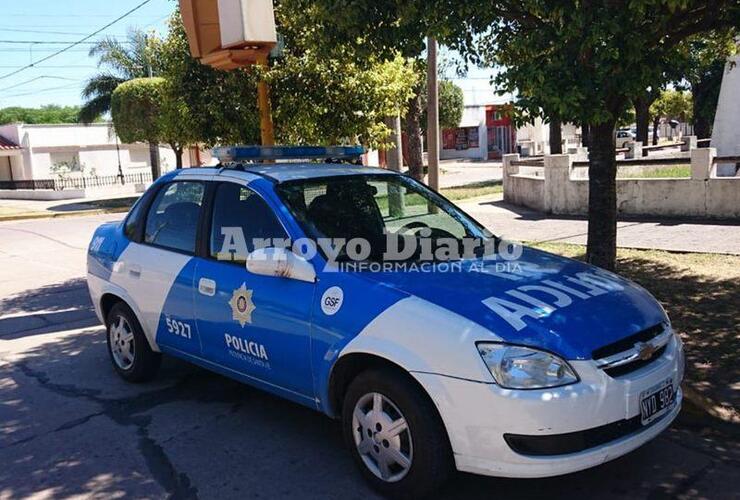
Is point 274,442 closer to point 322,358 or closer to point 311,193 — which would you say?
point 322,358

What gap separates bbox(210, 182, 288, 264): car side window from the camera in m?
4.14

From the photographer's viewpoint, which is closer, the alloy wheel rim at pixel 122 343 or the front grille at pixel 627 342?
the front grille at pixel 627 342

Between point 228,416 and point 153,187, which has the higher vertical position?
point 153,187

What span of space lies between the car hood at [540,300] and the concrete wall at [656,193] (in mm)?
9349

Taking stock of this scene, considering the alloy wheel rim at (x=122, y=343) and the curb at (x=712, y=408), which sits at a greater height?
the alloy wheel rim at (x=122, y=343)

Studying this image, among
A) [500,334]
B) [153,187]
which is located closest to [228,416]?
[153,187]

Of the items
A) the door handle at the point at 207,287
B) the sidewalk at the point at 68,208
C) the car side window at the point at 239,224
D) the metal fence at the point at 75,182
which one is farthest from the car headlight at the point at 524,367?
the metal fence at the point at 75,182

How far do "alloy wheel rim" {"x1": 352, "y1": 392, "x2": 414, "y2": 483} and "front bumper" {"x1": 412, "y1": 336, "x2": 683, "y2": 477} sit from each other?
290 millimetres

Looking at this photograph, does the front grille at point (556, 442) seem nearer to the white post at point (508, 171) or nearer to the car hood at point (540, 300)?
the car hood at point (540, 300)

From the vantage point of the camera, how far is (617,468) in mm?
3719

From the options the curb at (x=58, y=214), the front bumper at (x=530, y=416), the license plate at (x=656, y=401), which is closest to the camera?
the front bumper at (x=530, y=416)

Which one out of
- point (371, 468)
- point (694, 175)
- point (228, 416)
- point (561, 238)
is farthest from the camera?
point (694, 175)

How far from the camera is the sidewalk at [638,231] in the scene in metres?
9.90

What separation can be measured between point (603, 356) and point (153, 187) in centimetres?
371
